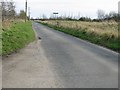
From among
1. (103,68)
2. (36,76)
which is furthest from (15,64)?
(103,68)

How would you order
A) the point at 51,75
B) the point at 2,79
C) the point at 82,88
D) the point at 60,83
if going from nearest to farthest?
1. the point at 82,88
2. the point at 60,83
3. the point at 2,79
4. the point at 51,75

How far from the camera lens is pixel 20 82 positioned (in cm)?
829

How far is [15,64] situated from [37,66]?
94 centimetres

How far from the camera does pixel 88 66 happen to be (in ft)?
35.5

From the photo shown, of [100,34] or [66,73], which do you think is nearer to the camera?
[66,73]

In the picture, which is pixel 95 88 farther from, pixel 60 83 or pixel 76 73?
pixel 76 73

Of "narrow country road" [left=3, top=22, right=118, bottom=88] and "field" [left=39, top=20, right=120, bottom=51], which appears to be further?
"field" [left=39, top=20, right=120, bottom=51]

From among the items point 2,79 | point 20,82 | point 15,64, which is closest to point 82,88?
point 20,82

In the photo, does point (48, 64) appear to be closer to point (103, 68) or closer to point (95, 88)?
point (103, 68)

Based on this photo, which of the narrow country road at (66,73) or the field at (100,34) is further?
the field at (100,34)

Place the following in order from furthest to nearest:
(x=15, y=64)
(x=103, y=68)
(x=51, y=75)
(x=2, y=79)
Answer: (x=15, y=64) → (x=103, y=68) → (x=51, y=75) → (x=2, y=79)

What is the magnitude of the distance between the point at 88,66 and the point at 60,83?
2.89m

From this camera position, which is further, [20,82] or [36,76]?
[36,76]

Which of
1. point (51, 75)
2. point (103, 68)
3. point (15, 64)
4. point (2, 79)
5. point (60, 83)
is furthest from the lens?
point (15, 64)
